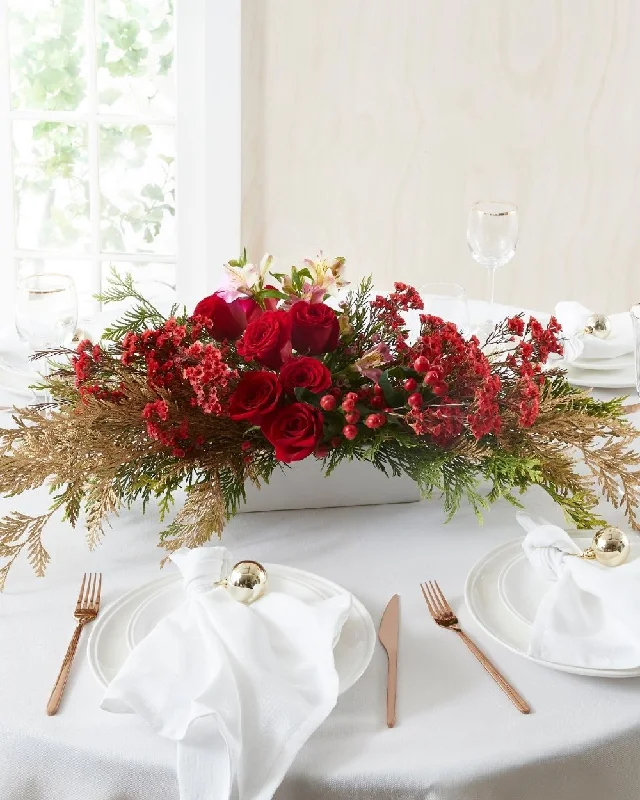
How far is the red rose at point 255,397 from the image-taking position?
1.04 metres

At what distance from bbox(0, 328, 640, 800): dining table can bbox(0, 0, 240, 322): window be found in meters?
2.19

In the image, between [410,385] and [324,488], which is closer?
[410,385]

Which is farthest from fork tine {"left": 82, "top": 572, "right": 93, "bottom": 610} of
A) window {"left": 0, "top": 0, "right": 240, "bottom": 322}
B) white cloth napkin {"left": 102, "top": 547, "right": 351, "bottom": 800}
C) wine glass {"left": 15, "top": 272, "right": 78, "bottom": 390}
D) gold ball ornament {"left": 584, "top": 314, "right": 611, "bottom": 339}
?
window {"left": 0, "top": 0, "right": 240, "bottom": 322}

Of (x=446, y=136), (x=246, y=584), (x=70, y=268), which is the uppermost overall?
(x=446, y=136)

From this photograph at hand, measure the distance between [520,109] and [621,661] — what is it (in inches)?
92.6

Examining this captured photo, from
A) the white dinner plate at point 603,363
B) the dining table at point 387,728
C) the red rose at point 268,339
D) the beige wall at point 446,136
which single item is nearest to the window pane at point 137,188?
the beige wall at point 446,136

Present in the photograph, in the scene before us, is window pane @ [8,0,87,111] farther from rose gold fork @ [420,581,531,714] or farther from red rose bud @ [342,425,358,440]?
rose gold fork @ [420,581,531,714]

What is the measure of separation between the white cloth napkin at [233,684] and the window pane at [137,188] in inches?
98.7

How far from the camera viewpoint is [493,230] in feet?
5.69

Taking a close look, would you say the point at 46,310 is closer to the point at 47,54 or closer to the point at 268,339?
the point at 268,339

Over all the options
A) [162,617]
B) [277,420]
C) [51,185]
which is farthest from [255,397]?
[51,185]

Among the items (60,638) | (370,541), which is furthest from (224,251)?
(60,638)

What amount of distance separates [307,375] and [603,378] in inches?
26.4

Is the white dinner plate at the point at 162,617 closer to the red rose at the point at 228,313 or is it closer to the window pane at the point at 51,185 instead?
the red rose at the point at 228,313
